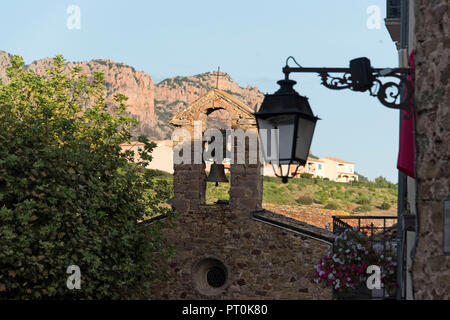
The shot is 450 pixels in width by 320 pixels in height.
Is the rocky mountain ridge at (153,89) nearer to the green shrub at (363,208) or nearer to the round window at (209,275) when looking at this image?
the green shrub at (363,208)

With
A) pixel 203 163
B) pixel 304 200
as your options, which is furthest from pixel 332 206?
pixel 203 163

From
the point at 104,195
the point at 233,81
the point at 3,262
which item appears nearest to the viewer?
the point at 3,262

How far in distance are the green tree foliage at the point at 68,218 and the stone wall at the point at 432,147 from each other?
1026 centimetres

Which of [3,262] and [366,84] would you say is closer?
[366,84]

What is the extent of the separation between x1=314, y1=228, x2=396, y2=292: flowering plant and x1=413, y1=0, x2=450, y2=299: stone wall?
850 cm

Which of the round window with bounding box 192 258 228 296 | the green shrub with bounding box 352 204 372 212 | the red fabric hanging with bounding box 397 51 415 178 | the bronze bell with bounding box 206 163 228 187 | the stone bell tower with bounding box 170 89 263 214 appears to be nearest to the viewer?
the red fabric hanging with bounding box 397 51 415 178

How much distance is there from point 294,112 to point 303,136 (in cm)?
29

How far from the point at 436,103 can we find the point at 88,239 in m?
11.4

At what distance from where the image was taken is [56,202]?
627 inches

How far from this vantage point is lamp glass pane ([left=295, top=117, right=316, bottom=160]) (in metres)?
6.86

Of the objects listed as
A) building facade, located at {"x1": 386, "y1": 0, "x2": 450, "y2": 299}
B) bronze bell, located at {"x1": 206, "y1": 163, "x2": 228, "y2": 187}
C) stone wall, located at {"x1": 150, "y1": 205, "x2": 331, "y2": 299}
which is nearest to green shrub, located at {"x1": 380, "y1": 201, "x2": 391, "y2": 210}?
bronze bell, located at {"x1": 206, "y1": 163, "x2": 228, "y2": 187}

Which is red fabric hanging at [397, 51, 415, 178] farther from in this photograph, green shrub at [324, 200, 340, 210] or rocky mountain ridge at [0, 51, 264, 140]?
rocky mountain ridge at [0, 51, 264, 140]
